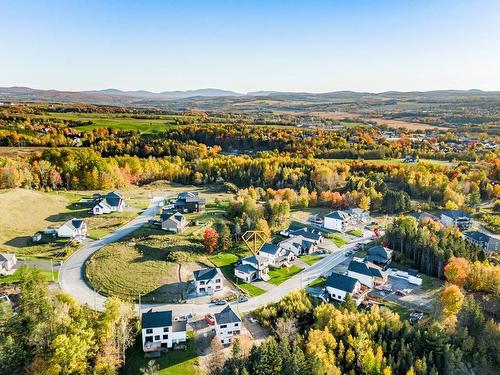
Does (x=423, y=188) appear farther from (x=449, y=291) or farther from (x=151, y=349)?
(x=151, y=349)

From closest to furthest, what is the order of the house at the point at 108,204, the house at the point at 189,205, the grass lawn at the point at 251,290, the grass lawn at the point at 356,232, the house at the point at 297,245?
the grass lawn at the point at 251,290
the house at the point at 297,245
the grass lawn at the point at 356,232
the house at the point at 108,204
the house at the point at 189,205

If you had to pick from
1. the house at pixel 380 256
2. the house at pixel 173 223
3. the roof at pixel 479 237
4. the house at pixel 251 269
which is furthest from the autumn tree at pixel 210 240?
the roof at pixel 479 237

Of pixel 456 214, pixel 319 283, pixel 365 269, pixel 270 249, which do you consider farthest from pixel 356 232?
pixel 319 283

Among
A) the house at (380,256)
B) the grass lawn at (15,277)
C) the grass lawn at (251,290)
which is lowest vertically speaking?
the grass lawn at (251,290)

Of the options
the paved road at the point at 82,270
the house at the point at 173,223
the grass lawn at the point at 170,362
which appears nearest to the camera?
the grass lawn at the point at 170,362

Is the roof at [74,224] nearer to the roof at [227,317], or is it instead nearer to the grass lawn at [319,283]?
the roof at [227,317]

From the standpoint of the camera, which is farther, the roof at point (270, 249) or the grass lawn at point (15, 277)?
the roof at point (270, 249)
